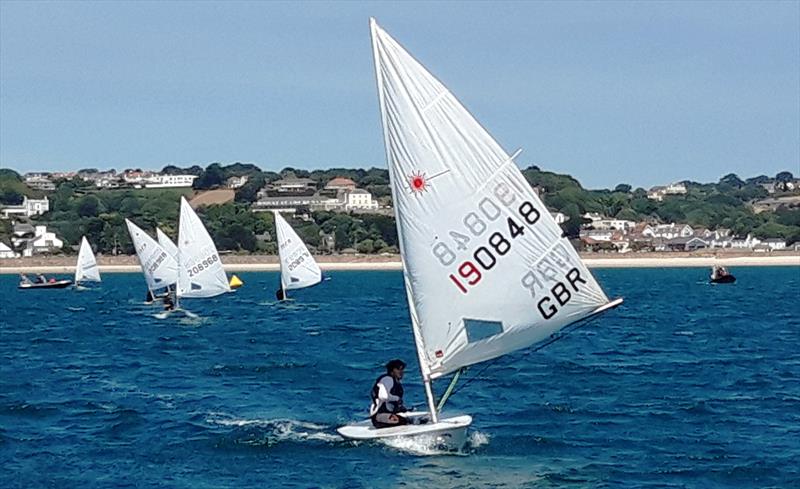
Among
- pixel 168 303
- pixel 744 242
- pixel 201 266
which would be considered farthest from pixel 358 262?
pixel 201 266

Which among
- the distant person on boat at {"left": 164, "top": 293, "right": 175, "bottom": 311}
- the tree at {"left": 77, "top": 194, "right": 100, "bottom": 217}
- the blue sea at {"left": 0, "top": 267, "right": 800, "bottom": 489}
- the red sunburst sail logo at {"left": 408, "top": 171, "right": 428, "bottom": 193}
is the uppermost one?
Result: the tree at {"left": 77, "top": 194, "right": 100, "bottom": 217}

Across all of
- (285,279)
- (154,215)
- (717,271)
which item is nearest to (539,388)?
(285,279)

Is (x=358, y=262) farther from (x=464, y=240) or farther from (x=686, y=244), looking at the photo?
(x=464, y=240)

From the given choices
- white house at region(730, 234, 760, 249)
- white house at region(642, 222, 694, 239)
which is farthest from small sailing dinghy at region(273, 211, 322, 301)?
white house at region(642, 222, 694, 239)

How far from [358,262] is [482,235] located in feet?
443

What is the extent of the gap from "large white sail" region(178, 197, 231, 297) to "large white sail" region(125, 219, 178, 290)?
3616mm

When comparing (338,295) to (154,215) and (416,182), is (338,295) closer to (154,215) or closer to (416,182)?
(416,182)

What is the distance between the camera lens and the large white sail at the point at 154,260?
5841 centimetres

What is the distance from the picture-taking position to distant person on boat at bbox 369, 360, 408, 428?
20.1 meters

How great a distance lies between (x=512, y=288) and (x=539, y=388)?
34.2 ft

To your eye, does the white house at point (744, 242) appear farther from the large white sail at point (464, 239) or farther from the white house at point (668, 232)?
the large white sail at point (464, 239)

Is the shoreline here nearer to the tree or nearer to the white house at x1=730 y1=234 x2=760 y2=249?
the white house at x1=730 y1=234 x2=760 y2=249

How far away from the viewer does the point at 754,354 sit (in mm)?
36625

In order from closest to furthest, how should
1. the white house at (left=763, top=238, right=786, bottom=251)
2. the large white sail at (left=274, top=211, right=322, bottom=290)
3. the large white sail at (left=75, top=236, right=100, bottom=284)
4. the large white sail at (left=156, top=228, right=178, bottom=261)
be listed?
the large white sail at (left=156, top=228, right=178, bottom=261), the large white sail at (left=274, top=211, right=322, bottom=290), the large white sail at (left=75, top=236, right=100, bottom=284), the white house at (left=763, top=238, right=786, bottom=251)
